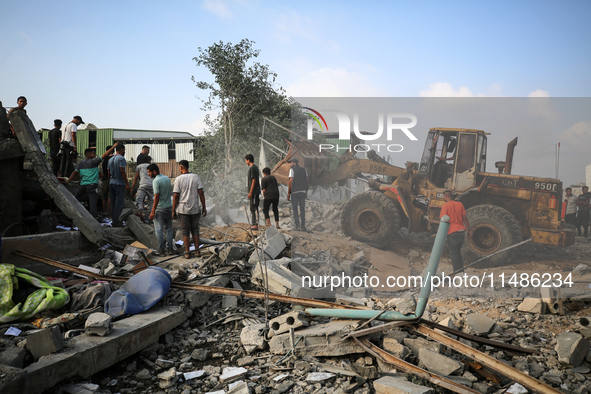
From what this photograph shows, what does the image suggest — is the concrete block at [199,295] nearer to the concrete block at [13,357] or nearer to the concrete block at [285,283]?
the concrete block at [285,283]

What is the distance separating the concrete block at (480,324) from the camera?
15.3 ft

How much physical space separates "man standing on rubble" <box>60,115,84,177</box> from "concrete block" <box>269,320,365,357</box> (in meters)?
7.15

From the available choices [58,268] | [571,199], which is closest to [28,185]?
[58,268]

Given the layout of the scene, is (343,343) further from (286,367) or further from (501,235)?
(501,235)

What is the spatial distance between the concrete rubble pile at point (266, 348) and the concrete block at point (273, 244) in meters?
1.20

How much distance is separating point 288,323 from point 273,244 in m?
2.82

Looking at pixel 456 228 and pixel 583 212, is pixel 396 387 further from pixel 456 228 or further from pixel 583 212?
pixel 583 212

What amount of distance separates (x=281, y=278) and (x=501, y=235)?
3.74 meters

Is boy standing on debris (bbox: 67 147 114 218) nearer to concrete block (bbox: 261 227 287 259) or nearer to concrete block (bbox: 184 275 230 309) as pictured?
concrete block (bbox: 261 227 287 259)

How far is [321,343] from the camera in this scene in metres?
4.12

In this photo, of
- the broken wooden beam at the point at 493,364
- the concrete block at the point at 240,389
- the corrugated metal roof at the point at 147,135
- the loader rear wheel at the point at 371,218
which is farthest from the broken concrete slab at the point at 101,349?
the corrugated metal roof at the point at 147,135

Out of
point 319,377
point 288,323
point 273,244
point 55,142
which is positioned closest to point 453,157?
point 273,244

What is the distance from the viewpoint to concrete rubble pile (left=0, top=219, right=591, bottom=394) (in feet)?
11.6

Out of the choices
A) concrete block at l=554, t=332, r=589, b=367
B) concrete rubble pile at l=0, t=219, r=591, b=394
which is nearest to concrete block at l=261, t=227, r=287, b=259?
concrete rubble pile at l=0, t=219, r=591, b=394
